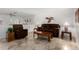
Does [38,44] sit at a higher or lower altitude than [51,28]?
lower

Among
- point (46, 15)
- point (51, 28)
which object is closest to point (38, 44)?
point (51, 28)

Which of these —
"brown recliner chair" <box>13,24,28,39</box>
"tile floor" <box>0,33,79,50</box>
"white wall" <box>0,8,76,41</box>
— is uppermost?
"white wall" <box>0,8,76,41</box>

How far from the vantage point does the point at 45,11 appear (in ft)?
7.72

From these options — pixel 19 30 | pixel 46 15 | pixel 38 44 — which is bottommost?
pixel 38 44

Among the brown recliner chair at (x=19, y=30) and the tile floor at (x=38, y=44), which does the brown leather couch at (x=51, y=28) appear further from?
the brown recliner chair at (x=19, y=30)

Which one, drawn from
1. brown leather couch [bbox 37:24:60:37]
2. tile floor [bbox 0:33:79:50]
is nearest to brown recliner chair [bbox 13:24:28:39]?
tile floor [bbox 0:33:79:50]

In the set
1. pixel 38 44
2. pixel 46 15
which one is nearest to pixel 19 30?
pixel 38 44

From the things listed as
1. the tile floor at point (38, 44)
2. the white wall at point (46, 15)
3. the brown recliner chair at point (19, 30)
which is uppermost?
the white wall at point (46, 15)

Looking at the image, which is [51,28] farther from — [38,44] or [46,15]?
[38,44]

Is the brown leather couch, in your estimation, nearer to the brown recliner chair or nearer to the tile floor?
the tile floor

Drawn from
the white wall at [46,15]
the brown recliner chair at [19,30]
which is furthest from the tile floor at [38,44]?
the white wall at [46,15]
